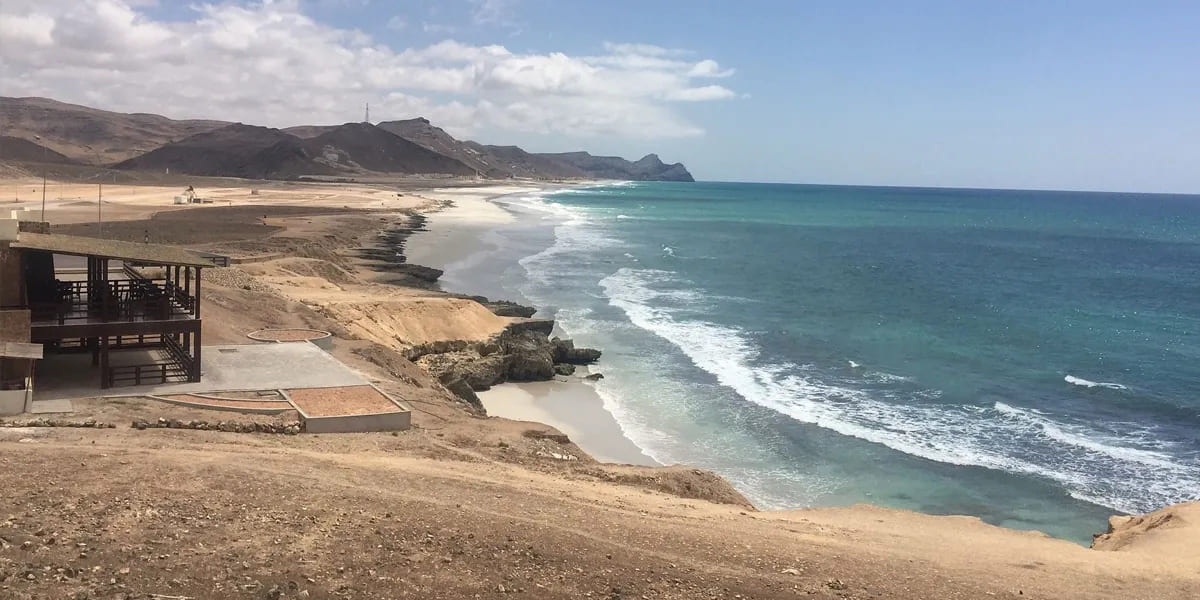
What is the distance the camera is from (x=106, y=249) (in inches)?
700

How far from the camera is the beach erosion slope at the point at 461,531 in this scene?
9.68 metres

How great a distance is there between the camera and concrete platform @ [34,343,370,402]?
669 inches

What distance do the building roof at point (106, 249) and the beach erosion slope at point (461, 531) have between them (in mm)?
3026

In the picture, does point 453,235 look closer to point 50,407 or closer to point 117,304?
point 117,304

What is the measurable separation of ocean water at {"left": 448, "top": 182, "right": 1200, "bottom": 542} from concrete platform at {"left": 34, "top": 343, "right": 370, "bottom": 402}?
8403mm

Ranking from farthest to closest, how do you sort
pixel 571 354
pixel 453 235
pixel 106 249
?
pixel 453 235 → pixel 571 354 → pixel 106 249

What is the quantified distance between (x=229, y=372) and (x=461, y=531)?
9.94m

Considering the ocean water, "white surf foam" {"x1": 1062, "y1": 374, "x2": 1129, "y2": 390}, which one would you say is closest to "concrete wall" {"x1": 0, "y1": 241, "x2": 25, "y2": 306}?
the ocean water

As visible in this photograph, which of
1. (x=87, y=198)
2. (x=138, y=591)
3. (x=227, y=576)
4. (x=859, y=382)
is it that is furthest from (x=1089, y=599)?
(x=87, y=198)

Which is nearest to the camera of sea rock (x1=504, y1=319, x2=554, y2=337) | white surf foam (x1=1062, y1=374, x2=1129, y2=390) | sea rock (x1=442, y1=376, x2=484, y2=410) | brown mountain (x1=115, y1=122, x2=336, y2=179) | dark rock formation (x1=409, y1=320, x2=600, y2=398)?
sea rock (x1=442, y1=376, x2=484, y2=410)

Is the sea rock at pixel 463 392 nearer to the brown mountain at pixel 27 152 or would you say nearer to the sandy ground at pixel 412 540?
the sandy ground at pixel 412 540

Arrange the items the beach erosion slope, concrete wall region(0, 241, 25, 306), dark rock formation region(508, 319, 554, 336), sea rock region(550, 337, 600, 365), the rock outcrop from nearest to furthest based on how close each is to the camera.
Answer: the beach erosion slope, concrete wall region(0, 241, 25, 306), the rock outcrop, sea rock region(550, 337, 600, 365), dark rock formation region(508, 319, 554, 336)

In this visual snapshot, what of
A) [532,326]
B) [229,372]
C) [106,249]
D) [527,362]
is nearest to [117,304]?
[106,249]

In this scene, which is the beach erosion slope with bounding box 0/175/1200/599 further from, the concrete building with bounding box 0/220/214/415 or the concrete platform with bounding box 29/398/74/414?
the concrete building with bounding box 0/220/214/415
